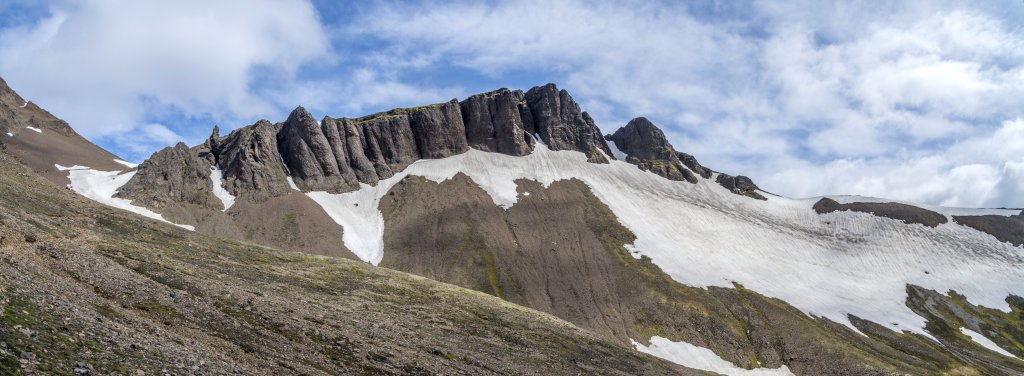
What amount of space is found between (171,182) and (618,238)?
372 ft

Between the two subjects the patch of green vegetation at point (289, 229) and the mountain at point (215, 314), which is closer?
the mountain at point (215, 314)

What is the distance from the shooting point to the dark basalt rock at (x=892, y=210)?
594ft

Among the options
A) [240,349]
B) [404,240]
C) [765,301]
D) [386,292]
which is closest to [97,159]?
[404,240]

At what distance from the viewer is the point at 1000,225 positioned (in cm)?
17925

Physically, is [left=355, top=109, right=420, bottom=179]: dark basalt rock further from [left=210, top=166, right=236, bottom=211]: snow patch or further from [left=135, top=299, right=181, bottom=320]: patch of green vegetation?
[left=135, top=299, right=181, bottom=320]: patch of green vegetation

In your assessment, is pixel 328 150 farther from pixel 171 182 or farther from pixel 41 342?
pixel 41 342

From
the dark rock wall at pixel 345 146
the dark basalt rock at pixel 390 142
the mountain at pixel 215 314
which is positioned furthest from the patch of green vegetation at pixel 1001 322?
the dark basalt rock at pixel 390 142

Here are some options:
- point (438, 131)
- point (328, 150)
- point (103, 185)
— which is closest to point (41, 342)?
point (103, 185)

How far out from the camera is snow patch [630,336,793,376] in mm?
101812

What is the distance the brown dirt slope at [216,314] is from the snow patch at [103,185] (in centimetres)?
4319

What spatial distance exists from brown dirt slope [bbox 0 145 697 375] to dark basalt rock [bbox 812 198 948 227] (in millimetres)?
149001

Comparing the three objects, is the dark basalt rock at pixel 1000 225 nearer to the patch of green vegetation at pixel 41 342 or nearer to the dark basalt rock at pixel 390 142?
the dark basalt rock at pixel 390 142

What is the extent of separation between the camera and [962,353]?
117 m

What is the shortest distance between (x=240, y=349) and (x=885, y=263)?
18026cm
